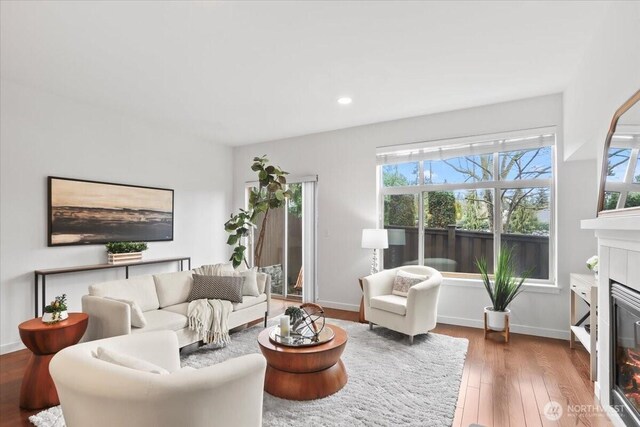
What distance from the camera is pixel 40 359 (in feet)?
7.84

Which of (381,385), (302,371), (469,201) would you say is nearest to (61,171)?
(302,371)

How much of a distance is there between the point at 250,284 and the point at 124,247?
171cm

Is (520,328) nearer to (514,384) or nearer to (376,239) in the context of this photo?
(514,384)

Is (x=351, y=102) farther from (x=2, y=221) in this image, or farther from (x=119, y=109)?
(x=2, y=221)

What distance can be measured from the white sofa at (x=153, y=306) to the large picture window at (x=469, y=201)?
216 centimetres

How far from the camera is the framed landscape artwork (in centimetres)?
377

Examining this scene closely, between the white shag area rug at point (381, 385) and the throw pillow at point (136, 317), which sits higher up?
the throw pillow at point (136, 317)

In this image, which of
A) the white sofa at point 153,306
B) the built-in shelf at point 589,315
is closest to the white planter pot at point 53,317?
the white sofa at point 153,306

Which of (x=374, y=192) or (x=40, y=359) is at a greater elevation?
(x=374, y=192)

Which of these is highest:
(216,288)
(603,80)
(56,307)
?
(603,80)

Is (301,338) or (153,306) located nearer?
(301,338)

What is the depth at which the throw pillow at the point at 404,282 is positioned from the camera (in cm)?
389

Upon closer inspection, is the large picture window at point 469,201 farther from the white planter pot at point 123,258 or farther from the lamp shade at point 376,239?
the white planter pot at point 123,258

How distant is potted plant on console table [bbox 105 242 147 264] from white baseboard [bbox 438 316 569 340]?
4074 mm
